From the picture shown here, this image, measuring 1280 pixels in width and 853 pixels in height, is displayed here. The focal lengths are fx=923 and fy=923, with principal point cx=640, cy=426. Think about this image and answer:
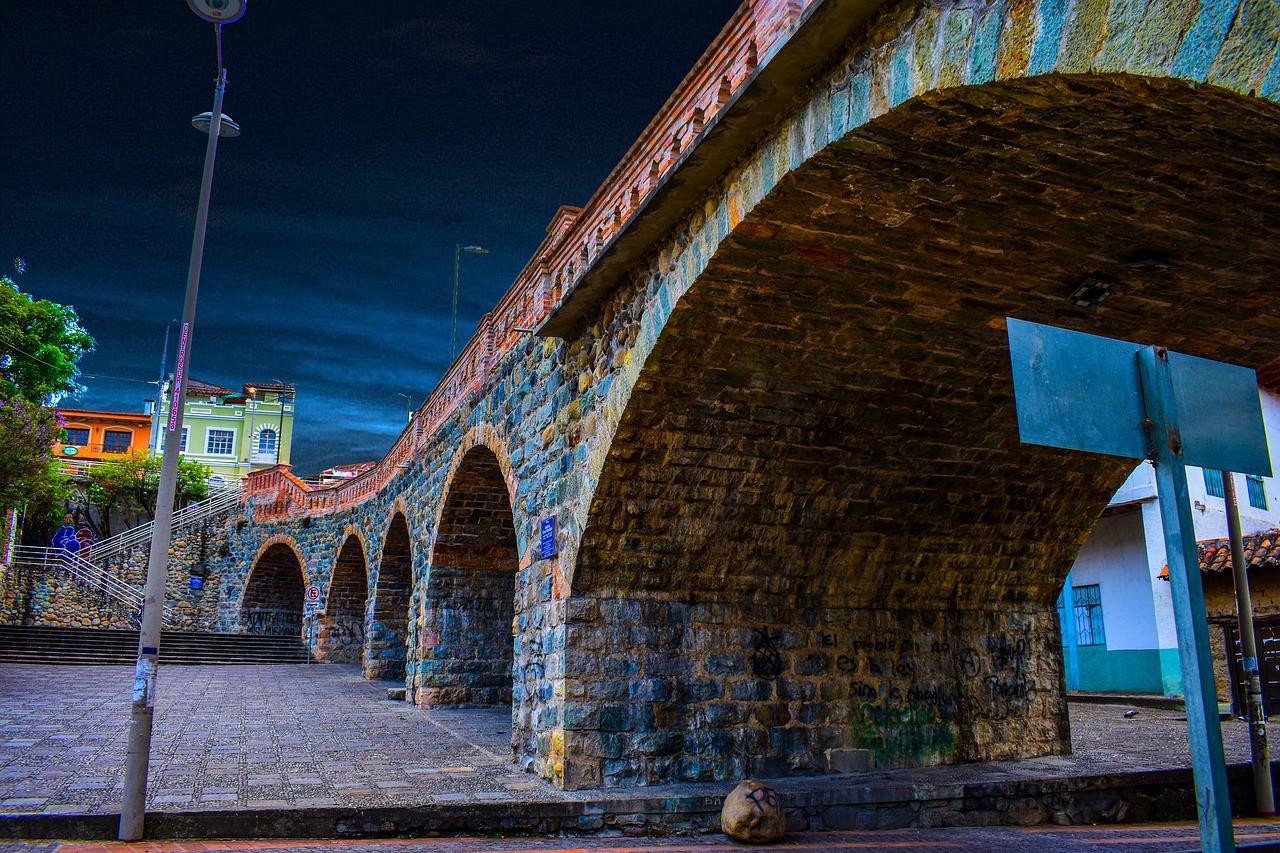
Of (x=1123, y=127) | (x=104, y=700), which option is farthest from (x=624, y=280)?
(x=104, y=700)

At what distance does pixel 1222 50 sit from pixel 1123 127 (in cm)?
121

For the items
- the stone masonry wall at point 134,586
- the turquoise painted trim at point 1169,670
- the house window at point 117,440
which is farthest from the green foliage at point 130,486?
the turquoise painted trim at point 1169,670

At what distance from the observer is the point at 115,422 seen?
143 ft

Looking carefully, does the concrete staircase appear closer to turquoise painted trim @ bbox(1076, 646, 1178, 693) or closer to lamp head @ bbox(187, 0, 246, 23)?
lamp head @ bbox(187, 0, 246, 23)

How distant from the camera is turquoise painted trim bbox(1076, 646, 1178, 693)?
15.9 meters

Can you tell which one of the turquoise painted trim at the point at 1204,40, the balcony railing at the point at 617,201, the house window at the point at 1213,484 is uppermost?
the balcony railing at the point at 617,201

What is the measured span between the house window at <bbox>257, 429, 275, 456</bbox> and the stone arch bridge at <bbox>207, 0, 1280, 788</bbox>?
36.9 meters

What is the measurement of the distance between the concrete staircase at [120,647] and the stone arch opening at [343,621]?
1.42 meters

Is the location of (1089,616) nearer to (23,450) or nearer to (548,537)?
(548,537)

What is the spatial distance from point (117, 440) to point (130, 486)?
11.1 metres

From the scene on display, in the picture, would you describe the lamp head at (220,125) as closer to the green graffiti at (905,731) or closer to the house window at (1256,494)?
the green graffiti at (905,731)

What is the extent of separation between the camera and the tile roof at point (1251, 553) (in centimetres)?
1153

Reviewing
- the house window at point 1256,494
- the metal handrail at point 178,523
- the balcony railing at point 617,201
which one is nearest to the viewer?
the balcony railing at point 617,201

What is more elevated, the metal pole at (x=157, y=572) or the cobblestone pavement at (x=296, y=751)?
the metal pole at (x=157, y=572)
